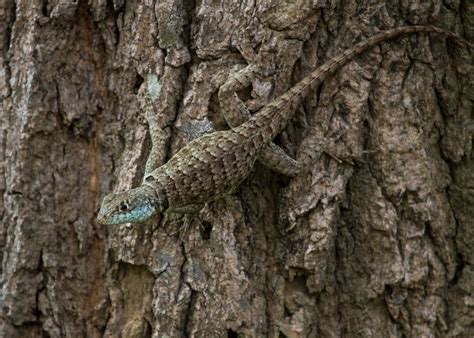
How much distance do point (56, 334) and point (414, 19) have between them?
11.6ft

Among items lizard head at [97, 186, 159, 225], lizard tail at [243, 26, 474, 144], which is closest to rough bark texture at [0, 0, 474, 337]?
lizard tail at [243, 26, 474, 144]

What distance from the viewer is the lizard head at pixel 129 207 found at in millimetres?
4520

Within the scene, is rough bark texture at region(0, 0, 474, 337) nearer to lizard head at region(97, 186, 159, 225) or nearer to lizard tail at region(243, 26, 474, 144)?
lizard tail at region(243, 26, 474, 144)

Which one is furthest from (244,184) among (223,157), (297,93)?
(297,93)

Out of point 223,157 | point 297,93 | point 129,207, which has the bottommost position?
point 129,207

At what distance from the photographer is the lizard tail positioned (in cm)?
462

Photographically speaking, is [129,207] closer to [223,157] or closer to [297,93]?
[223,157]

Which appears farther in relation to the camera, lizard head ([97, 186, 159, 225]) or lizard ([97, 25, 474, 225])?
lizard ([97, 25, 474, 225])

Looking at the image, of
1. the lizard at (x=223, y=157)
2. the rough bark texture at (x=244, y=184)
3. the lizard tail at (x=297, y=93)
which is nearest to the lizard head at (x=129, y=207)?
the lizard at (x=223, y=157)

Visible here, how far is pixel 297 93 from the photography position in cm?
464

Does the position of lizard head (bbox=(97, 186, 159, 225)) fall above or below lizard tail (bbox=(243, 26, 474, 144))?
below

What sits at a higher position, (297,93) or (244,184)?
(297,93)

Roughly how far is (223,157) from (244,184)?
0.27m

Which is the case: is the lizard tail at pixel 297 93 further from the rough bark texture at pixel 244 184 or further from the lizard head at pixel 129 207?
the lizard head at pixel 129 207
